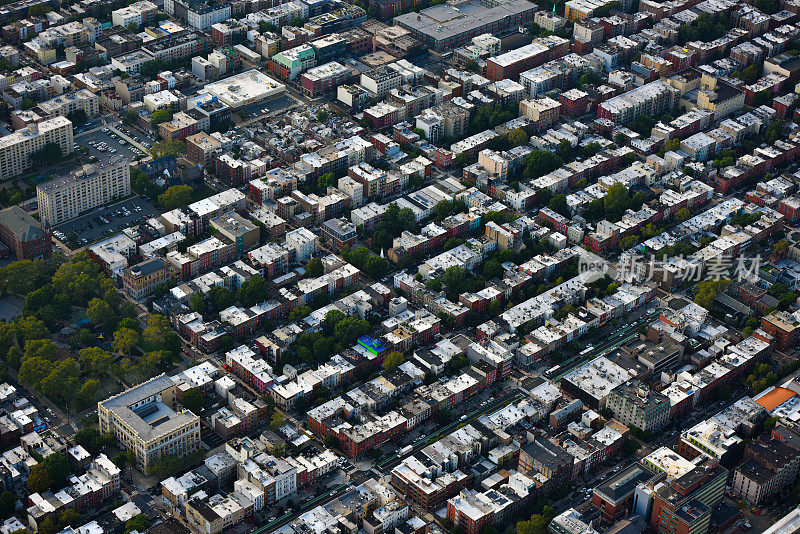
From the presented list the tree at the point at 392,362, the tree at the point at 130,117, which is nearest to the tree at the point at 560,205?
the tree at the point at 392,362

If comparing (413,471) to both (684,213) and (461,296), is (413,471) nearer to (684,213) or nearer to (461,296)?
(461,296)

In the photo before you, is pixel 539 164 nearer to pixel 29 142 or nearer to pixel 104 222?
pixel 104 222

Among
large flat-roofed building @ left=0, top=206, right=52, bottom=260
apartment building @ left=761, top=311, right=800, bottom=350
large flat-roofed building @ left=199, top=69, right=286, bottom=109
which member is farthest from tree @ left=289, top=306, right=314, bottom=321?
apartment building @ left=761, top=311, right=800, bottom=350

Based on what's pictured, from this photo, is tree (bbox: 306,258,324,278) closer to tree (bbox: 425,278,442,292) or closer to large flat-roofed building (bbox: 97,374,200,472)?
tree (bbox: 425,278,442,292)

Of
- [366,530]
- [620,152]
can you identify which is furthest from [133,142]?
[366,530]

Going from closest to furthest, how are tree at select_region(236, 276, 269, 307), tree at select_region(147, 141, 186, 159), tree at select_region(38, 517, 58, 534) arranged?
tree at select_region(38, 517, 58, 534) → tree at select_region(236, 276, 269, 307) → tree at select_region(147, 141, 186, 159)
